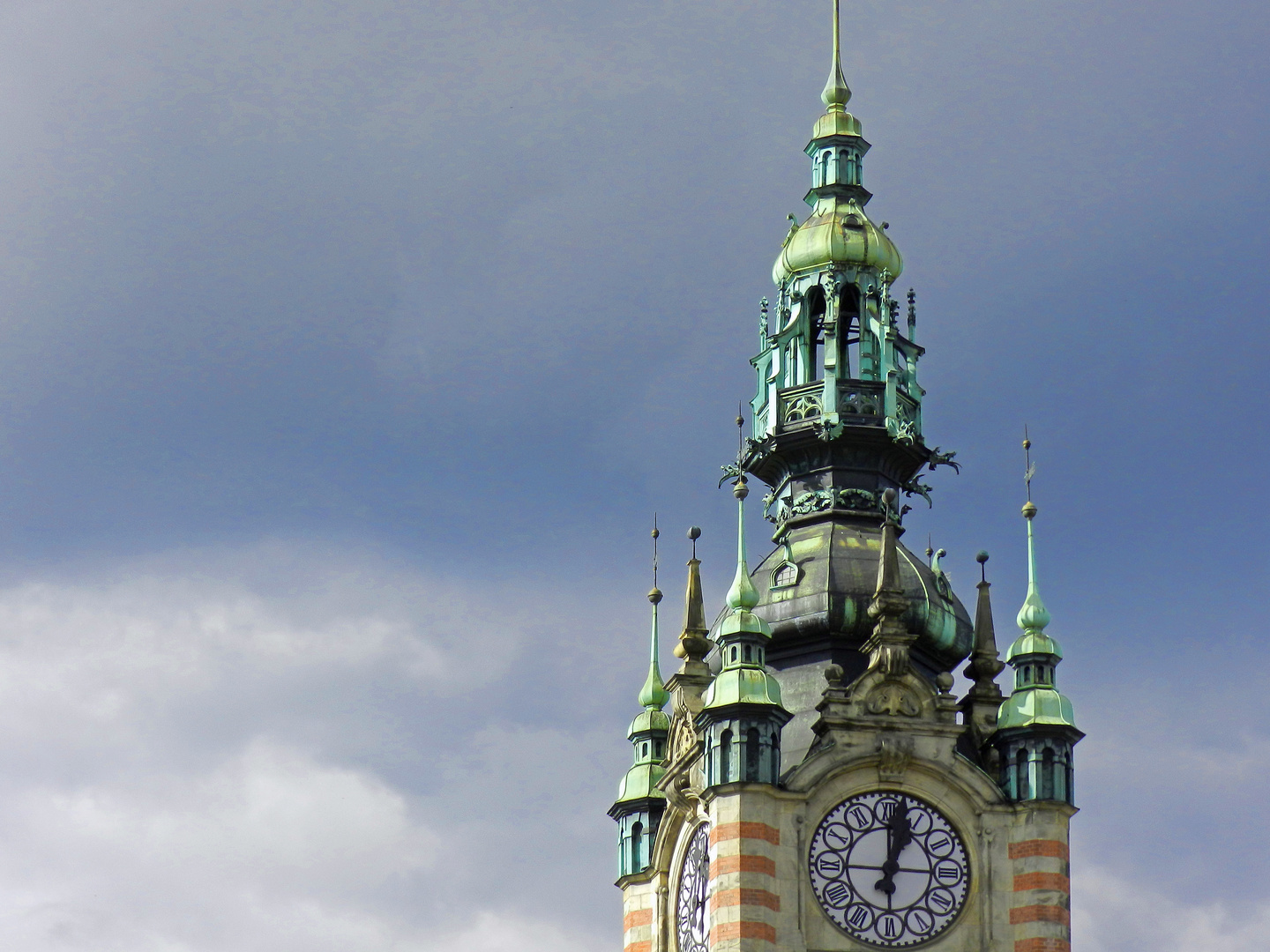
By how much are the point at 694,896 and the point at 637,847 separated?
4.35m

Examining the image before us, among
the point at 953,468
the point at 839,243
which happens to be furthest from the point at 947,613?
the point at 839,243

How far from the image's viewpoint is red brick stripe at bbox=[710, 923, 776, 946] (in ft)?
237

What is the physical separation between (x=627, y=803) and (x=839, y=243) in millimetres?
14193

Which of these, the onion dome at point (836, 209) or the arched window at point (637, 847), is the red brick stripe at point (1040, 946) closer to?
the arched window at point (637, 847)

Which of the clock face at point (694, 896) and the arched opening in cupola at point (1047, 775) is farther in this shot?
the clock face at point (694, 896)

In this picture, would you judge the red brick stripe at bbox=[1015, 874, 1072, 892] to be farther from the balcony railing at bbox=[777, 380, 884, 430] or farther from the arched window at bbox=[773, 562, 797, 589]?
the balcony railing at bbox=[777, 380, 884, 430]

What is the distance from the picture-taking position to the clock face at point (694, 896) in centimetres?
7531

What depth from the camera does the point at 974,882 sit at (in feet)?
→ 243

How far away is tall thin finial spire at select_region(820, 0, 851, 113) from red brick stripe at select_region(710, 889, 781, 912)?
22091 millimetres

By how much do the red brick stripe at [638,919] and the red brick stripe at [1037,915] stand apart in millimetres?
9266

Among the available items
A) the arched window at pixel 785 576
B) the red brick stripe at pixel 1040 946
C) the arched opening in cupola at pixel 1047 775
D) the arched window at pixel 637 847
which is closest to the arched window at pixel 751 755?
the arched window at pixel 785 576

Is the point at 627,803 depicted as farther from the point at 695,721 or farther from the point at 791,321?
the point at 791,321

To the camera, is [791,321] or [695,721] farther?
[791,321]

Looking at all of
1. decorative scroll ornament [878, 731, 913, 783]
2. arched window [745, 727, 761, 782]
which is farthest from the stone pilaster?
arched window [745, 727, 761, 782]
